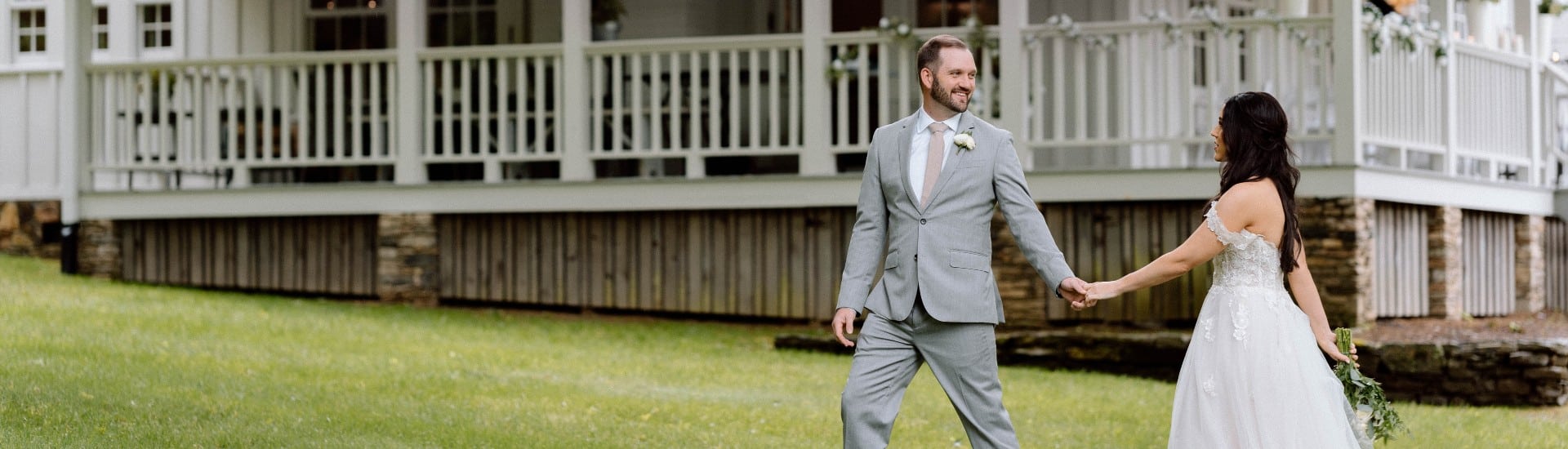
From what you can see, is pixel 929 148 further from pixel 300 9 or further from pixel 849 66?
pixel 300 9

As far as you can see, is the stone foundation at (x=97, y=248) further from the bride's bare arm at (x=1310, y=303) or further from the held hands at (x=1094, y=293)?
the bride's bare arm at (x=1310, y=303)

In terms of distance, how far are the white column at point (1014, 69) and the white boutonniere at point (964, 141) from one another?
680cm

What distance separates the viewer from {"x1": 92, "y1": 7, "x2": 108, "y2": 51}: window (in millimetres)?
15102

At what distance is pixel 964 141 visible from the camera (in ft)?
15.6

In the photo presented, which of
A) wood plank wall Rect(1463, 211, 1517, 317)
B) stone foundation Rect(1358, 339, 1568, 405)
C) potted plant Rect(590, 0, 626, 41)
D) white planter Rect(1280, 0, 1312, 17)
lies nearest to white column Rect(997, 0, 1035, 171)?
white planter Rect(1280, 0, 1312, 17)

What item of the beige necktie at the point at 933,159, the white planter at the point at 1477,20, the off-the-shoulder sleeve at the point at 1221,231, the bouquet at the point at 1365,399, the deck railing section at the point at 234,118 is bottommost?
the bouquet at the point at 1365,399

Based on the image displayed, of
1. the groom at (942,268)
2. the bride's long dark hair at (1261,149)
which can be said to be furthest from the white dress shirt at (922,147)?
the bride's long dark hair at (1261,149)

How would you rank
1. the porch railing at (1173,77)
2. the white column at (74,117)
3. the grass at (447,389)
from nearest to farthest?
1. the grass at (447,389)
2. the porch railing at (1173,77)
3. the white column at (74,117)

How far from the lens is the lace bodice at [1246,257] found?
5.07 metres

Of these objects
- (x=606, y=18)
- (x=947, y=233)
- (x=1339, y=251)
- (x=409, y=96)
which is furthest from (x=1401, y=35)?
(x=947, y=233)

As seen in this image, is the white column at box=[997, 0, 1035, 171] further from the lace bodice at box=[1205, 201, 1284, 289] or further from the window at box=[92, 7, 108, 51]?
the window at box=[92, 7, 108, 51]

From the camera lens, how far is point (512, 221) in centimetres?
1293

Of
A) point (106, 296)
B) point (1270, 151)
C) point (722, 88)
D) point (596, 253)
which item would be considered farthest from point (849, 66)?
point (1270, 151)

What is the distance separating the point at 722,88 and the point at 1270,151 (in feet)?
28.1
